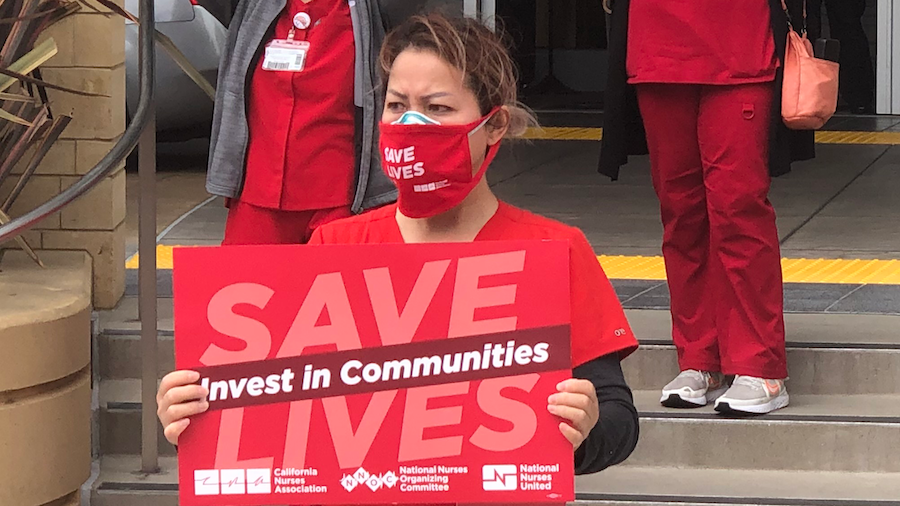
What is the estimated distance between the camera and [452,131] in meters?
2.11

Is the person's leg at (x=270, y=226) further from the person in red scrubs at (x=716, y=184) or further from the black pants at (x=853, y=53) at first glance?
the black pants at (x=853, y=53)

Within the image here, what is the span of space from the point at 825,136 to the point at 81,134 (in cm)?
644

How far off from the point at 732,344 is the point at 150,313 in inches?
64.3

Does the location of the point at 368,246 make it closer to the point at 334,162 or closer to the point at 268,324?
the point at 268,324

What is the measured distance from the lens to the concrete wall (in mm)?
4820

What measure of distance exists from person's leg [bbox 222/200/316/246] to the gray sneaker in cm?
116

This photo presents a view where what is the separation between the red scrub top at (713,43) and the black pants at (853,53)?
786cm

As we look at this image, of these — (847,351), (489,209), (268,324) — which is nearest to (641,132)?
(847,351)

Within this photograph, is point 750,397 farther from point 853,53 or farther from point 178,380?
point 853,53

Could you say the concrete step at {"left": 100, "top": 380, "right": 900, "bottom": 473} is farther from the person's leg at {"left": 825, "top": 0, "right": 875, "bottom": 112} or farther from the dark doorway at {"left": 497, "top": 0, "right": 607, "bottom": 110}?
the dark doorway at {"left": 497, "top": 0, "right": 607, "bottom": 110}

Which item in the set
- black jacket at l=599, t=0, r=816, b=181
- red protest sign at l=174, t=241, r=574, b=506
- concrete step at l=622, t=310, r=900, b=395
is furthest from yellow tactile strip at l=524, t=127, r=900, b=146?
red protest sign at l=174, t=241, r=574, b=506

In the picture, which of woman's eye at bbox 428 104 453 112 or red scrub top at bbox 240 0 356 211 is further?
red scrub top at bbox 240 0 356 211

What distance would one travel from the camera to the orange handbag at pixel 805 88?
12.9 ft

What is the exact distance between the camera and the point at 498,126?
2.21 m
